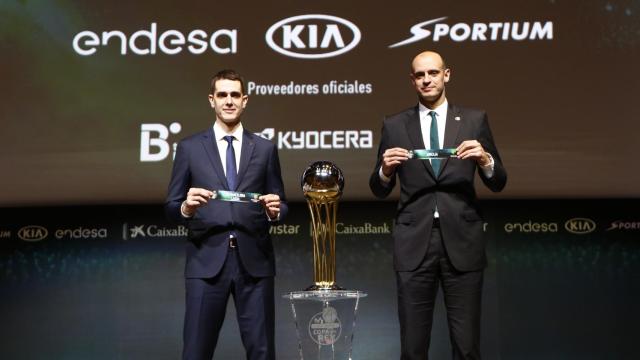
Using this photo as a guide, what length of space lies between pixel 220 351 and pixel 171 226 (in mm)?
923

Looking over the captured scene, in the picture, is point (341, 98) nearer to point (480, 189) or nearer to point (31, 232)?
point (480, 189)

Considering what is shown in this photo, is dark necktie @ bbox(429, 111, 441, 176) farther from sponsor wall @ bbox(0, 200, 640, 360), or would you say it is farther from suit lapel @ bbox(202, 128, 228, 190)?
sponsor wall @ bbox(0, 200, 640, 360)

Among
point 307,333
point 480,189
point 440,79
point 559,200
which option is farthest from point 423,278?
point 559,200

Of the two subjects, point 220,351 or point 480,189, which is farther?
point 220,351

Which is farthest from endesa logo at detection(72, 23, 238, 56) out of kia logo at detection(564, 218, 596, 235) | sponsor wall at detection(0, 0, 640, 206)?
kia logo at detection(564, 218, 596, 235)

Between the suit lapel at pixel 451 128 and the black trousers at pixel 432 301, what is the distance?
0.35 meters

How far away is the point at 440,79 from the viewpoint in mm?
2896

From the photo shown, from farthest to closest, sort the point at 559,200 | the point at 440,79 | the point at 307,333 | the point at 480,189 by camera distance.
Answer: the point at 559,200 < the point at 480,189 < the point at 440,79 < the point at 307,333

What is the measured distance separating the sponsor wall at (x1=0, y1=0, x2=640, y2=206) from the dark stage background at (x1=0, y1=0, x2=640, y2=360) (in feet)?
0.04

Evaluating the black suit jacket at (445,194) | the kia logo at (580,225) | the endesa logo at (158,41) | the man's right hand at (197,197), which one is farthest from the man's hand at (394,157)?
the kia logo at (580,225)

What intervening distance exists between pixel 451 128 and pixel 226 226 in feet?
3.35

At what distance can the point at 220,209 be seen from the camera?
2.93m

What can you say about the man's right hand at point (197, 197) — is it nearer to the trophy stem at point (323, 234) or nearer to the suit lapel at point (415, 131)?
the trophy stem at point (323, 234)

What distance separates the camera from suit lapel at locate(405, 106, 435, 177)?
2858 millimetres
